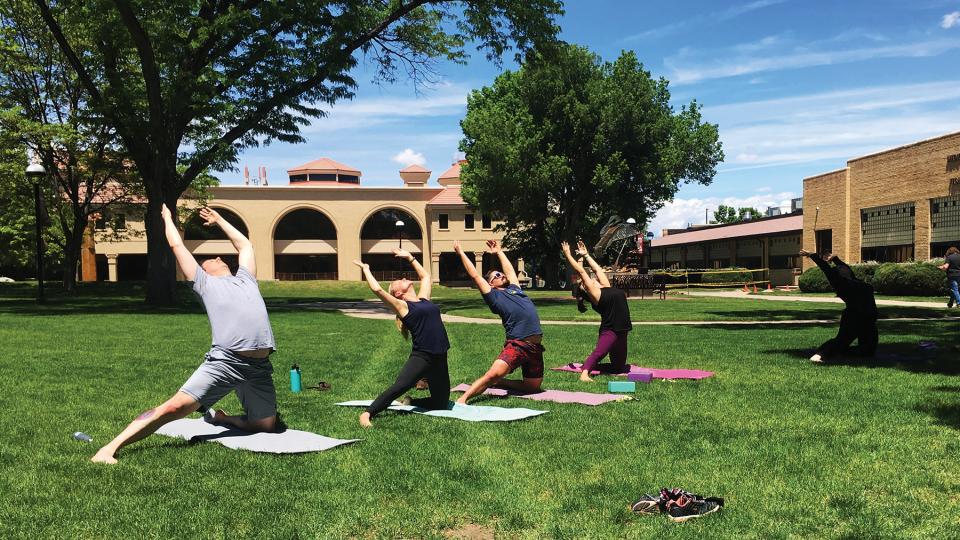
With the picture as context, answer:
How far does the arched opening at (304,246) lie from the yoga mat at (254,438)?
54524 millimetres

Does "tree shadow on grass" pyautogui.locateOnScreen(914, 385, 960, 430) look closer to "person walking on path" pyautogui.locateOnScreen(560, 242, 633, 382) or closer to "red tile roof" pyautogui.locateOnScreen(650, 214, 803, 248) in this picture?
"person walking on path" pyautogui.locateOnScreen(560, 242, 633, 382)

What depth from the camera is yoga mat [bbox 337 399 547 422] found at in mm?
7172

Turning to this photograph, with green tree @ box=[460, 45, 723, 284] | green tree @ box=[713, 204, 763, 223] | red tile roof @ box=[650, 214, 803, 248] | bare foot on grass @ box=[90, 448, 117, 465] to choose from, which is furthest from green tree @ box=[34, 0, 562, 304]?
green tree @ box=[713, 204, 763, 223]

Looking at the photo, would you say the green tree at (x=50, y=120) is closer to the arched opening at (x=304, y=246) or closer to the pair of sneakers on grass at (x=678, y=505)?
the arched opening at (x=304, y=246)

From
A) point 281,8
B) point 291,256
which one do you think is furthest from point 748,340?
point 291,256

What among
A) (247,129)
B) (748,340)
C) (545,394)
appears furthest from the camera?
(247,129)

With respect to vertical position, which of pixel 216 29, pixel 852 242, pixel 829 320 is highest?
pixel 216 29

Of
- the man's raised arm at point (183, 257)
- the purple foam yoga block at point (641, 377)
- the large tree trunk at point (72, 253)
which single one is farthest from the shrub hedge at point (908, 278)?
the large tree trunk at point (72, 253)

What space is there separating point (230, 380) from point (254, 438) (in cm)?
62

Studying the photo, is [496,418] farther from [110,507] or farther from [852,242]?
[852,242]

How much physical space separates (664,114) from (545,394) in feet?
108

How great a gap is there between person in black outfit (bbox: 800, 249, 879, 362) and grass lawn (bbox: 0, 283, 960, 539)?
602 millimetres

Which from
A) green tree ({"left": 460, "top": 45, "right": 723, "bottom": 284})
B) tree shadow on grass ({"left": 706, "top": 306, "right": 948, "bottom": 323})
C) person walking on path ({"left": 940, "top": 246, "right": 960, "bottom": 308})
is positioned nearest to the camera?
tree shadow on grass ({"left": 706, "top": 306, "right": 948, "bottom": 323})

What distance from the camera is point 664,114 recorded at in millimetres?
38562
